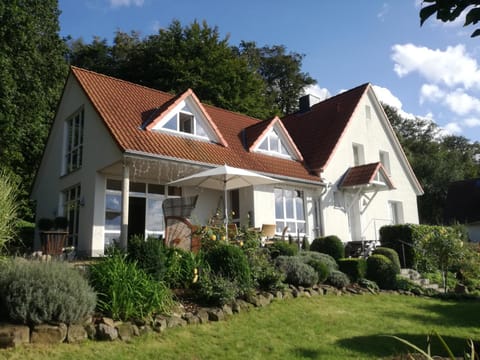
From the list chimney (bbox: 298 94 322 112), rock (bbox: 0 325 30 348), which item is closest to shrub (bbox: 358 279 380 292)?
rock (bbox: 0 325 30 348)

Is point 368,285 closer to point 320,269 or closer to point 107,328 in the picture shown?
point 320,269

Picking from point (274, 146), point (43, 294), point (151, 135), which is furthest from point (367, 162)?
point (43, 294)

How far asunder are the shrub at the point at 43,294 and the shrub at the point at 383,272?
8.58 meters

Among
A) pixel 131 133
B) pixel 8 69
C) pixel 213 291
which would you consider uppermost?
pixel 8 69

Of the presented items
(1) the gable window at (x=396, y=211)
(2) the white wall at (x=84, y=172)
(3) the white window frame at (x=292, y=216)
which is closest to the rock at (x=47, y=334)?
(2) the white wall at (x=84, y=172)

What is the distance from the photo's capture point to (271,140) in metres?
18.1

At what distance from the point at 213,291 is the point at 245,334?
1421 mm

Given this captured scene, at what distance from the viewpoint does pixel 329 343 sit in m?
6.56

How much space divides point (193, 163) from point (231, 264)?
5.15 metres

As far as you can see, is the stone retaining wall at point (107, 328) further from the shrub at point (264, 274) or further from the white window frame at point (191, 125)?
the white window frame at point (191, 125)

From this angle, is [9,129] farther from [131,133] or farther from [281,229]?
[281,229]

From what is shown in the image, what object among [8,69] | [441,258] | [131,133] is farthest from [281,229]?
[8,69]

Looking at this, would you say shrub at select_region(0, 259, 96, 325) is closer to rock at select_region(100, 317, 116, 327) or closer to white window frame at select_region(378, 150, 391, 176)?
rock at select_region(100, 317, 116, 327)

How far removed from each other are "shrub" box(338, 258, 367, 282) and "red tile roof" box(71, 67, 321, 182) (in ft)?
15.8
